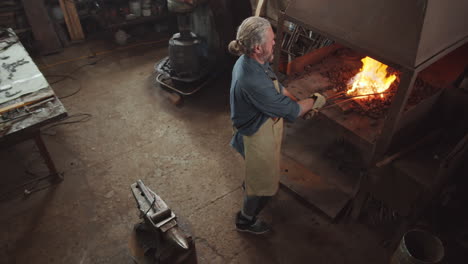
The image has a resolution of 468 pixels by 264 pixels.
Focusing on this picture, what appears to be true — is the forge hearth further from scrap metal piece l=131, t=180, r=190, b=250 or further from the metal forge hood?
scrap metal piece l=131, t=180, r=190, b=250

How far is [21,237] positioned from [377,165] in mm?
3236

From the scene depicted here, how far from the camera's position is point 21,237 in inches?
132

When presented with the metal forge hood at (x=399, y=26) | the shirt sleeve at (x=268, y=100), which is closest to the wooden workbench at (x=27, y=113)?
the shirt sleeve at (x=268, y=100)

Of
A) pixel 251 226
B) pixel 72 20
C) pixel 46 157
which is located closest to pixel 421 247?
pixel 251 226

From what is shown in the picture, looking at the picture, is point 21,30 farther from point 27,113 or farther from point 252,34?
point 252,34

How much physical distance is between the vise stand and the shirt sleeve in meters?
0.96

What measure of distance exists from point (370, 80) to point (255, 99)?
62.8 inches

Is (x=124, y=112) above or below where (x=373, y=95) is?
below

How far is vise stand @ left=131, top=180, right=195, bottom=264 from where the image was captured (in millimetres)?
2406

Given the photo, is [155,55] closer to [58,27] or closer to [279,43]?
[58,27]

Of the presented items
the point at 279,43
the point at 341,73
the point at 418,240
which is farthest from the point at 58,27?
the point at 418,240

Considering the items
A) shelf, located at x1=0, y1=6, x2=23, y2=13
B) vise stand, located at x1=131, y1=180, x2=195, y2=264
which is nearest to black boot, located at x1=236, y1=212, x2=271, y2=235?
vise stand, located at x1=131, y1=180, x2=195, y2=264

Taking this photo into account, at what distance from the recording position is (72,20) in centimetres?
627

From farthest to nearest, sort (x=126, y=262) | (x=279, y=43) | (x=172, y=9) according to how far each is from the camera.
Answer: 1. (x=172, y=9)
2. (x=279, y=43)
3. (x=126, y=262)
